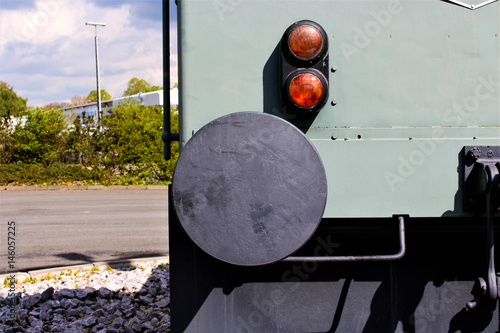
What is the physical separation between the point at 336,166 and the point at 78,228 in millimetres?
8172

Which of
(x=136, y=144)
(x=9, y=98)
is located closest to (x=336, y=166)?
(x=136, y=144)

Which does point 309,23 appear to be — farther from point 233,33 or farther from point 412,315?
point 412,315

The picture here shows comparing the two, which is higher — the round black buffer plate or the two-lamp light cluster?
the two-lamp light cluster

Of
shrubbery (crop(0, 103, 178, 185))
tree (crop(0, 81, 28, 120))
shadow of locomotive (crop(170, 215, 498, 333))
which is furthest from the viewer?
tree (crop(0, 81, 28, 120))

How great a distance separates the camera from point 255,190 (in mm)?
1596

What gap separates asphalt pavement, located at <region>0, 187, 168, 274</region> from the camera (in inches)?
269

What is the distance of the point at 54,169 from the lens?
56.7ft

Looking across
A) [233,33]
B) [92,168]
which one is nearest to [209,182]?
[233,33]

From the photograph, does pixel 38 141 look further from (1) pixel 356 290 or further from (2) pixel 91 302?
(1) pixel 356 290

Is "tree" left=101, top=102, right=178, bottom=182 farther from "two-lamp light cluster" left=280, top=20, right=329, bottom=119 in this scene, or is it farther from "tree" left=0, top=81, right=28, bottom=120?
"tree" left=0, top=81, right=28, bottom=120

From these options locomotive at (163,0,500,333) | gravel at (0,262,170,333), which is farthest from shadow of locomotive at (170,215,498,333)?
gravel at (0,262,170,333)

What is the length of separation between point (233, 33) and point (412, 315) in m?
1.35

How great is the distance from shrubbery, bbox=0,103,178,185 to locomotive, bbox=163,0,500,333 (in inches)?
550

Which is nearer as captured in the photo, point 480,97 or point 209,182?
point 209,182
